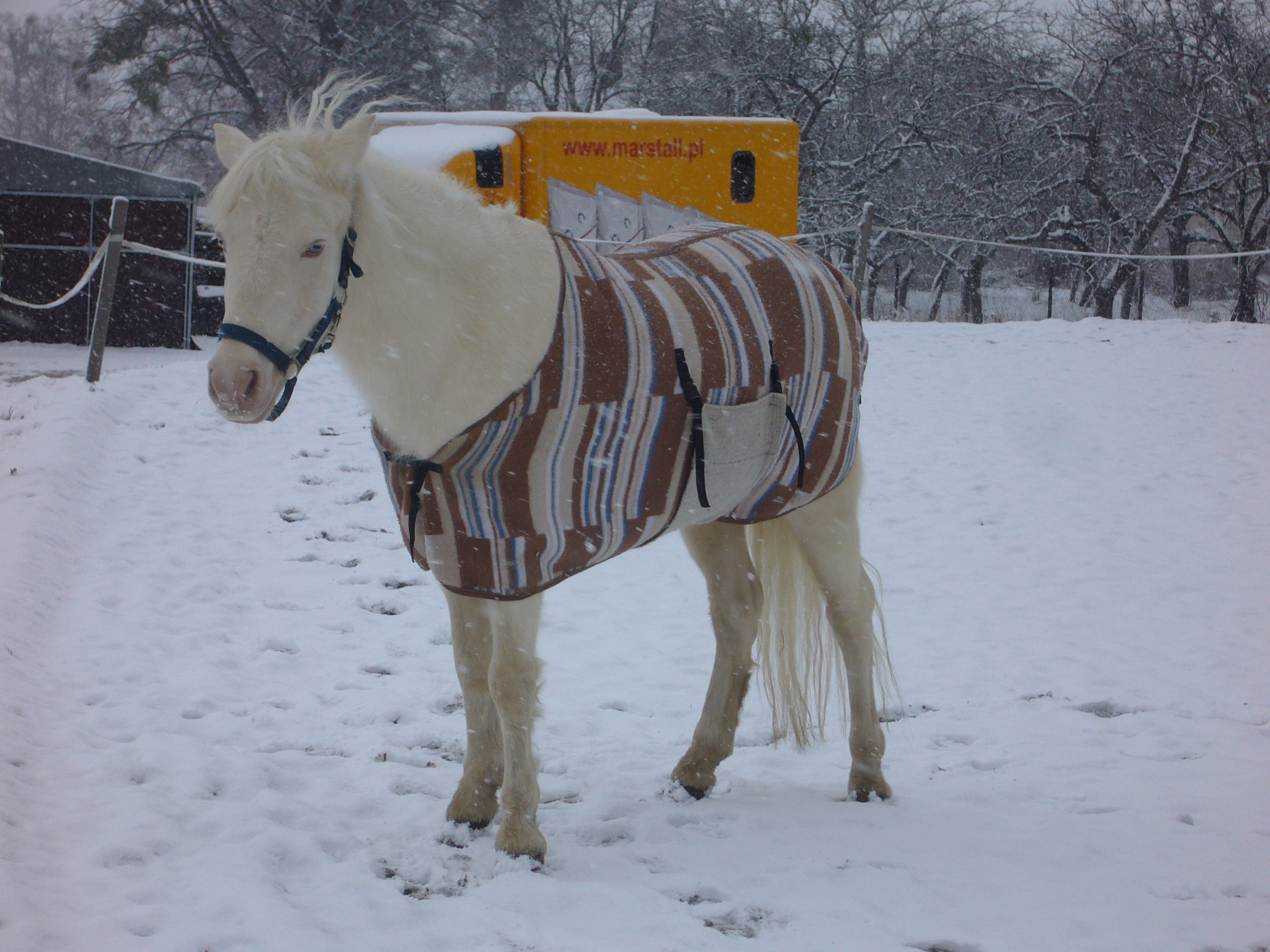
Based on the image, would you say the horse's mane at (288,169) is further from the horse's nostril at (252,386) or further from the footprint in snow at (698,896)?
the footprint in snow at (698,896)

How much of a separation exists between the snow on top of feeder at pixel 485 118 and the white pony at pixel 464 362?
22.0 ft

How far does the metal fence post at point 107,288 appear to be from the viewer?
654 cm

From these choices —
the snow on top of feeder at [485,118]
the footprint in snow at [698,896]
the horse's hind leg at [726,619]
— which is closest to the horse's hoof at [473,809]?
the footprint in snow at [698,896]

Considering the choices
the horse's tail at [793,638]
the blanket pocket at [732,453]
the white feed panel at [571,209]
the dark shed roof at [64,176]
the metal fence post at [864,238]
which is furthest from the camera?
the dark shed roof at [64,176]

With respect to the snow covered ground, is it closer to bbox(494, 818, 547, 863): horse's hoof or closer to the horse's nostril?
bbox(494, 818, 547, 863): horse's hoof

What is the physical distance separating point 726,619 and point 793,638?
22 centimetres

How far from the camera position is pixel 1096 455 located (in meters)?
6.30

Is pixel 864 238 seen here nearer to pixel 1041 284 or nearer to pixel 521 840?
pixel 521 840

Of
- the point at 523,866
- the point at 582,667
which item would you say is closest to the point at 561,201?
the point at 582,667

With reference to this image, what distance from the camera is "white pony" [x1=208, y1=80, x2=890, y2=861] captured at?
5.52ft

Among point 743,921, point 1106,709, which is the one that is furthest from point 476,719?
point 1106,709

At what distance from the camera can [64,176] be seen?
10086 millimetres

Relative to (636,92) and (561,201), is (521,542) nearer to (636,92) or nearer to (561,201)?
(561,201)

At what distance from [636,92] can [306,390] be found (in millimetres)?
14015
